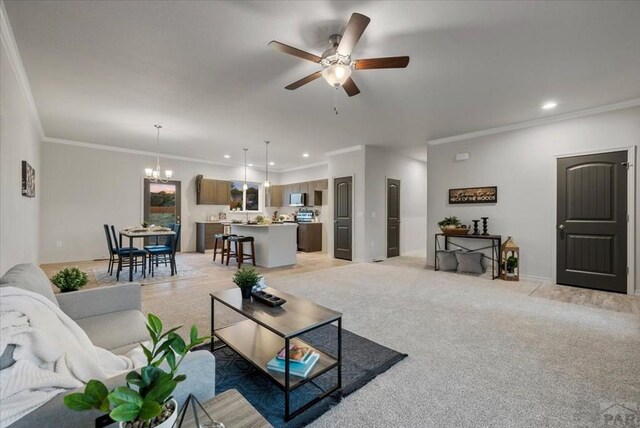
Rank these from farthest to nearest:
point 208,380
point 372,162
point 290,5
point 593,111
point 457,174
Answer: point 372,162
point 457,174
point 593,111
point 290,5
point 208,380

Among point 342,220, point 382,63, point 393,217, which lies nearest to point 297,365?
point 382,63

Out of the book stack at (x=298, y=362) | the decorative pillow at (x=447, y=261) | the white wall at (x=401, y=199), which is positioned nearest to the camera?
the book stack at (x=298, y=362)

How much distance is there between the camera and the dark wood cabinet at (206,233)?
7.96 metres

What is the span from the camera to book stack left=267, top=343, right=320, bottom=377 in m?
1.70

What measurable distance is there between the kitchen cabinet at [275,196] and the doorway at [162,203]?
2.95 meters

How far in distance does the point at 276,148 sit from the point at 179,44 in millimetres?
4266

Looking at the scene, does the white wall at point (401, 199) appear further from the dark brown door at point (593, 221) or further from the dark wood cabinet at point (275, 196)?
the dark wood cabinet at point (275, 196)

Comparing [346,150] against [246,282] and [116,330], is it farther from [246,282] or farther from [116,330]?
[116,330]

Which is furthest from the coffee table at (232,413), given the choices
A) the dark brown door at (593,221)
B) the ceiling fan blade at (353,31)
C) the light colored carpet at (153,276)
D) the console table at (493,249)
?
the dark brown door at (593,221)

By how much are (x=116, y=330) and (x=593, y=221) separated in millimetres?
5940

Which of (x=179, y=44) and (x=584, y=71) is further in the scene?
(x=584, y=71)

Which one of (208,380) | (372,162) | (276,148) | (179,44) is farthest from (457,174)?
(208,380)

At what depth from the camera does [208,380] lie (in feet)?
3.58

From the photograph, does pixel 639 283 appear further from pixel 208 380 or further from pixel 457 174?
pixel 208 380
